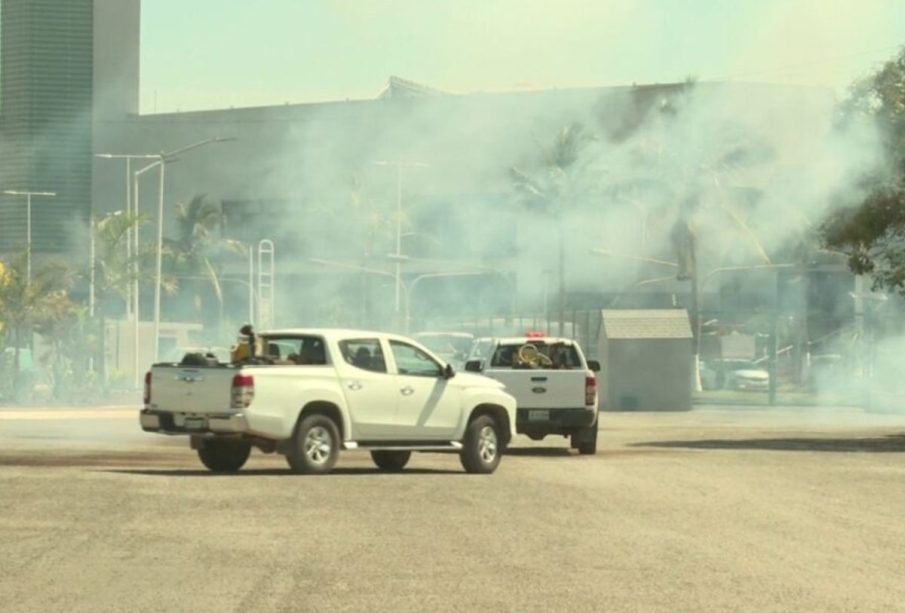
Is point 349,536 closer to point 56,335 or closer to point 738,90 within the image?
point 56,335

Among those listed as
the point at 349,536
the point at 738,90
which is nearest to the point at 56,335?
the point at 738,90

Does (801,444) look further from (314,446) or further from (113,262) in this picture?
(113,262)

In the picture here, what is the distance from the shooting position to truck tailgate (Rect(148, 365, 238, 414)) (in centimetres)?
2569

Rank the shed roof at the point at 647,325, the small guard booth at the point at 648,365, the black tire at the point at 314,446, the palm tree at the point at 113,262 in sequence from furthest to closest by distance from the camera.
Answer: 1. the palm tree at the point at 113,262
2. the shed roof at the point at 647,325
3. the small guard booth at the point at 648,365
4. the black tire at the point at 314,446

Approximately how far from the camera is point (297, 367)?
26.3 meters

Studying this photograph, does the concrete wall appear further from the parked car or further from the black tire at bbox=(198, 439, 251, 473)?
the black tire at bbox=(198, 439, 251, 473)

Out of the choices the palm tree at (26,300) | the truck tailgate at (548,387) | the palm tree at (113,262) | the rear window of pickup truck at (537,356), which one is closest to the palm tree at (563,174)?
the palm tree at (113,262)

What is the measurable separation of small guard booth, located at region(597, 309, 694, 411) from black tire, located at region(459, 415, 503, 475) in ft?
130

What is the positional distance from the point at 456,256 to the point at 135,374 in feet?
68.0

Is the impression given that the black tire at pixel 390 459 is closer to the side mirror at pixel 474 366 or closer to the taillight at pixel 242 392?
the taillight at pixel 242 392

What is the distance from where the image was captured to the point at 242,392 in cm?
2548

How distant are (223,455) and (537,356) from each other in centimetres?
864

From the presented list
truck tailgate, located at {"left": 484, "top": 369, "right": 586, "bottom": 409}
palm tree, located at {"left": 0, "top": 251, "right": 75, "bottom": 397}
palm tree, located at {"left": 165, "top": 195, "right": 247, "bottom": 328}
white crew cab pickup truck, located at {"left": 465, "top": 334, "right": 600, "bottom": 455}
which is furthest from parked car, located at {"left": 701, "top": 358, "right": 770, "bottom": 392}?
truck tailgate, located at {"left": 484, "top": 369, "right": 586, "bottom": 409}

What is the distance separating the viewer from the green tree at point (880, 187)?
38812 mm
